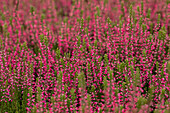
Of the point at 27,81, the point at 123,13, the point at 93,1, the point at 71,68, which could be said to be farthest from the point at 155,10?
the point at 27,81

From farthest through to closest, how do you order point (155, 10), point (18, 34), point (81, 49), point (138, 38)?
point (155, 10) → point (18, 34) → point (138, 38) → point (81, 49)

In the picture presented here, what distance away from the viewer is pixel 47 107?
4211mm

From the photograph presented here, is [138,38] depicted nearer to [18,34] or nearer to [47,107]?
[47,107]

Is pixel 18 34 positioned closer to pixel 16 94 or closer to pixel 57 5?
pixel 16 94

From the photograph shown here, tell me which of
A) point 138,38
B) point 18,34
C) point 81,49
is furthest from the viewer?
point 18,34

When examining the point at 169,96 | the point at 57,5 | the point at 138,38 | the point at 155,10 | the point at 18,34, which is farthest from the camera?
the point at 57,5

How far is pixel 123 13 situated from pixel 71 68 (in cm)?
259

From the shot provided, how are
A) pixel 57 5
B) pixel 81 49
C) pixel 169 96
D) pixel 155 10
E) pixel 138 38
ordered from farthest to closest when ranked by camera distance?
pixel 57 5 < pixel 155 10 < pixel 138 38 < pixel 81 49 < pixel 169 96

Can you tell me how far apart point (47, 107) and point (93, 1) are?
3652 millimetres

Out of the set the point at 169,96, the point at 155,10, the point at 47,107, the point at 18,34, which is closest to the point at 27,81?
the point at 47,107

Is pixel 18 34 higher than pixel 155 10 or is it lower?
lower

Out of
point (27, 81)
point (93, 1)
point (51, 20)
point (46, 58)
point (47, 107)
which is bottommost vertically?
point (47, 107)

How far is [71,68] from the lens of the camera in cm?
A: 463

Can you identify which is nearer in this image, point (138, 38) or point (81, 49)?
point (81, 49)
